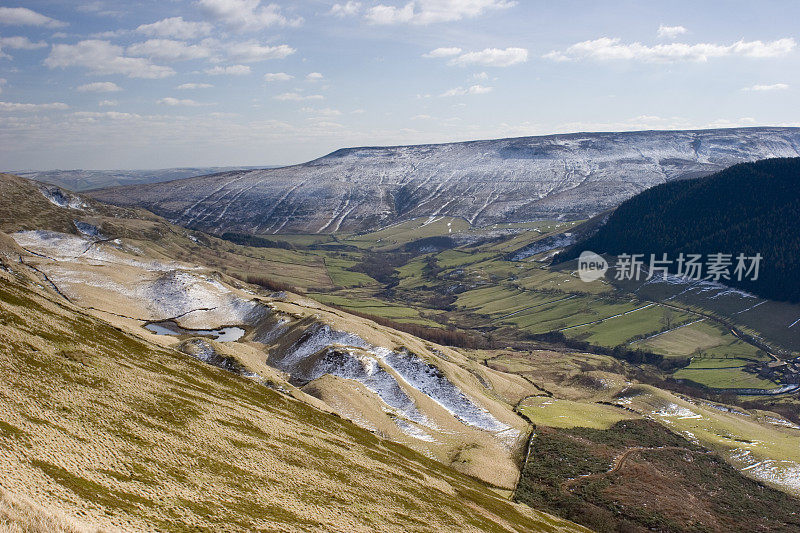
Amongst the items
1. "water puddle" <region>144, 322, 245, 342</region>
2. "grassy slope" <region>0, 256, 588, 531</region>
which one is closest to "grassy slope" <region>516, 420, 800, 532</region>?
"grassy slope" <region>0, 256, 588, 531</region>

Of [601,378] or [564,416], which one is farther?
[601,378]

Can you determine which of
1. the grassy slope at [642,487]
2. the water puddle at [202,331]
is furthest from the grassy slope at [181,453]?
the water puddle at [202,331]

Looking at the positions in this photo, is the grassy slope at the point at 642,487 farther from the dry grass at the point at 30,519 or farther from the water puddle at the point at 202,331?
the water puddle at the point at 202,331

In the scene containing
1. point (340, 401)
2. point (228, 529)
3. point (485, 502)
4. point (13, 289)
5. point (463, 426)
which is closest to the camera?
point (228, 529)

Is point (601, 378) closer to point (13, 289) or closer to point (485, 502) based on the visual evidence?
point (485, 502)

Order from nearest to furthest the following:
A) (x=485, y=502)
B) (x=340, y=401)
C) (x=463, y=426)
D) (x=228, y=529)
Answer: (x=228, y=529) < (x=485, y=502) < (x=340, y=401) < (x=463, y=426)

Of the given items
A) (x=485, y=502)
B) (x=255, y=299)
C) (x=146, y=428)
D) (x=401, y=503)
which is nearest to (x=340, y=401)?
(x=485, y=502)

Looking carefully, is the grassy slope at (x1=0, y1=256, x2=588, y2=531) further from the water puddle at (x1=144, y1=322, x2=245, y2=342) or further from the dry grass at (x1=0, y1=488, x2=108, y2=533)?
the water puddle at (x1=144, y1=322, x2=245, y2=342)
